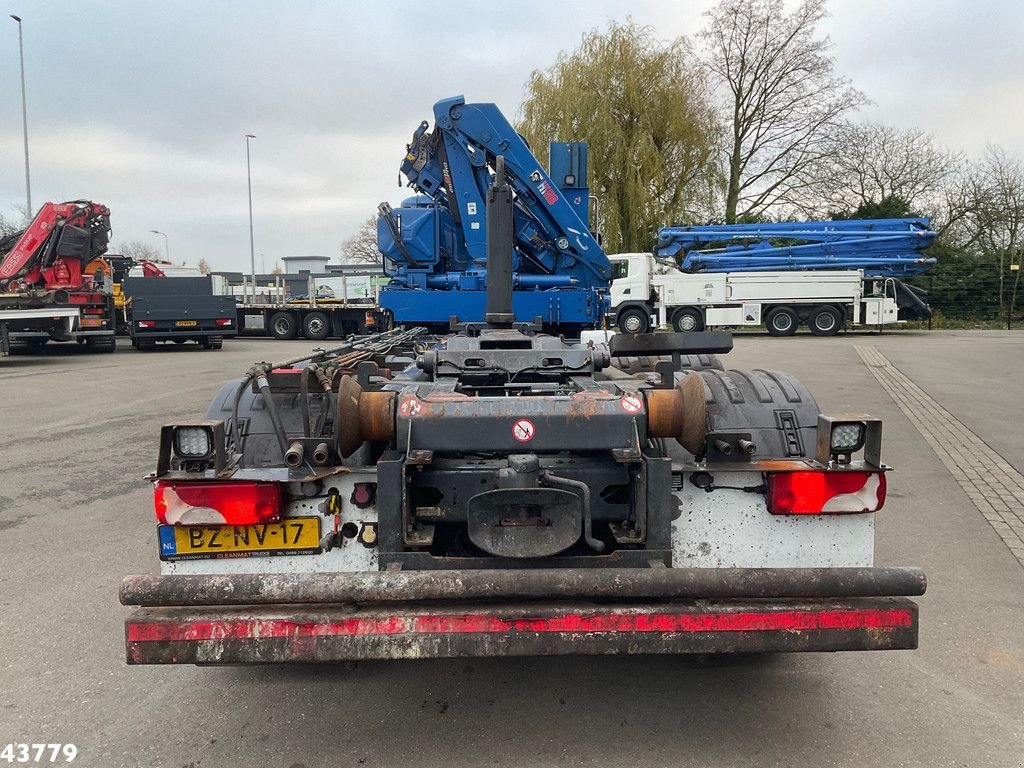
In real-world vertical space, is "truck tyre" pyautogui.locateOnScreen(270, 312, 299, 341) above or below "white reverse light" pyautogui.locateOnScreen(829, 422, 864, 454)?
above

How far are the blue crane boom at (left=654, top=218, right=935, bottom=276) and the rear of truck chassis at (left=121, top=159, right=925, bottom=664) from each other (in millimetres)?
23825

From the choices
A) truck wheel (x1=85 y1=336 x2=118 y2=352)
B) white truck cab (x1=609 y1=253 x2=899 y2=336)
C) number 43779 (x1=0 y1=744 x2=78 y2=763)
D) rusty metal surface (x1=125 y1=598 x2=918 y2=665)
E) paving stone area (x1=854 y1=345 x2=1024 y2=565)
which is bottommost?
number 43779 (x1=0 y1=744 x2=78 y2=763)

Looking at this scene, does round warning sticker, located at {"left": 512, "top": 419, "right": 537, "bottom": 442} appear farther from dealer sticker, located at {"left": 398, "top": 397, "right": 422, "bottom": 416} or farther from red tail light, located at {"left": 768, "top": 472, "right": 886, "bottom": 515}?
red tail light, located at {"left": 768, "top": 472, "right": 886, "bottom": 515}

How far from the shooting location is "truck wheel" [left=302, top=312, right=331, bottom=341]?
1022 inches

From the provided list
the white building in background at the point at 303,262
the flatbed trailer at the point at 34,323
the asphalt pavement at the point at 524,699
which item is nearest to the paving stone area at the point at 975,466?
the asphalt pavement at the point at 524,699

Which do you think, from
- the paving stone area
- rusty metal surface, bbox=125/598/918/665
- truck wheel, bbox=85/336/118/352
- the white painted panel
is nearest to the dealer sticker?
rusty metal surface, bbox=125/598/918/665

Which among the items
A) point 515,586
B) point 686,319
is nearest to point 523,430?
point 515,586

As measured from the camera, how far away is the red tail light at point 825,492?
267 centimetres

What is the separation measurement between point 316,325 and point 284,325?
1.24 m

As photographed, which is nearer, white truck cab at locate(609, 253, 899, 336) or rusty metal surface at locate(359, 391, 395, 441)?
rusty metal surface at locate(359, 391, 395, 441)

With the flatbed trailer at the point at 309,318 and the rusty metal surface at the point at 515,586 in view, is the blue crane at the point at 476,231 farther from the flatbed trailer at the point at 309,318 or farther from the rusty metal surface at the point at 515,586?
the flatbed trailer at the point at 309,318

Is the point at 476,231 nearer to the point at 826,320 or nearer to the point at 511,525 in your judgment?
the point at 511,525

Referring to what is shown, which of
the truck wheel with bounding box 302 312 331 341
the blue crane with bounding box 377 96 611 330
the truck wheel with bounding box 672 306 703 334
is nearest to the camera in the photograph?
the blue crane with bounding box 377 96 611 330

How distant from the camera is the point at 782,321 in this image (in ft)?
83.9
